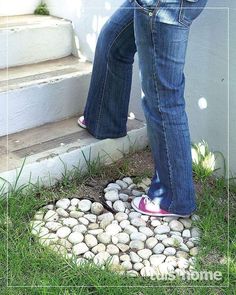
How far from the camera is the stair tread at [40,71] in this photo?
2863mm

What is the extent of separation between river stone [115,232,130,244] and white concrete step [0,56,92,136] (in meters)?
0.77

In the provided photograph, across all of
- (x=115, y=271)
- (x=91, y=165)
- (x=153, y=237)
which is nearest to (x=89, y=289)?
(x=115, y=271)

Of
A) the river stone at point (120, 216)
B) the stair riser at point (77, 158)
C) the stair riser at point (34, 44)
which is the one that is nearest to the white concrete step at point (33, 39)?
the stair riser at point (34, 44)

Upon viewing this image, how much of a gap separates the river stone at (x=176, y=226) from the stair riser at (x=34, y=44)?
1169 millimetres

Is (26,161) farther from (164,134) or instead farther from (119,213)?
(164,134)

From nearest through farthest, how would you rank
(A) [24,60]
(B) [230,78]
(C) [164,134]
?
(C) [164,134]
(B) [230,78]
(A) [24,60]

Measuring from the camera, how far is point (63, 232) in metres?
2.36

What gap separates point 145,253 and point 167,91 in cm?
59

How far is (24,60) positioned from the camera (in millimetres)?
3115

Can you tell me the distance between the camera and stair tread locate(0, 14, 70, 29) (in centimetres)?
312

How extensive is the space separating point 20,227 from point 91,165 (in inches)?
21.8

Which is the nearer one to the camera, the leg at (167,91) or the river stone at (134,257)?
the leg at (167,91)

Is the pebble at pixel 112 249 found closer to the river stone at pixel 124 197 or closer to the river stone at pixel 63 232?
the river stone at pixel 63 232

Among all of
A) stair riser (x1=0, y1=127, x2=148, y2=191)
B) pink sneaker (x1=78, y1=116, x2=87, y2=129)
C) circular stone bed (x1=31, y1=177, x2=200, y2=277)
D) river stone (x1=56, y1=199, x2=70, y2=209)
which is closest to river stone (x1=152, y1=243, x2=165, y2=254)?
circular stone bed (x1=31, y1=177, x2=200, y2=277)
